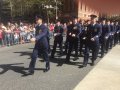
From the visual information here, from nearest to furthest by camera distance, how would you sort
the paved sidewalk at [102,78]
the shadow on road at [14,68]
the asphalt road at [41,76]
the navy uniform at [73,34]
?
1. the paved sidewalk at [102,78]
2. the asphalt road at [41,76]
3. the shadow on road at [14,68]
4. the navy uniform at [73,34]

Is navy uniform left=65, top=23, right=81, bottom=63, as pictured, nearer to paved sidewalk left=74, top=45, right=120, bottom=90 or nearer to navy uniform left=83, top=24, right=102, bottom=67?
navy uniform left=83, top=24, right=102, bottom=67

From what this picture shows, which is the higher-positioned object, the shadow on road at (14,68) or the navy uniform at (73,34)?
the navy uniform at (73,34)

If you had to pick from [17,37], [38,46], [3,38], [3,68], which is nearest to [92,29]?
[38,46]

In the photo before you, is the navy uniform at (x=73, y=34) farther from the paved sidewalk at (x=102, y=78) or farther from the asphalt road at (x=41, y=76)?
the paved sidewalk at (x=102, y=78)

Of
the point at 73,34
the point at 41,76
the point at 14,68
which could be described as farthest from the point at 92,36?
the point at 41,76

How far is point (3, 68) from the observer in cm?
951

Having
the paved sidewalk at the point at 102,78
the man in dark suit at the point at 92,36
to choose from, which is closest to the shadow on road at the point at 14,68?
the paved sidewalk at the point at 102,78

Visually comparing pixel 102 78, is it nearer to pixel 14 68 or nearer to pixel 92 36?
pixel 14 68

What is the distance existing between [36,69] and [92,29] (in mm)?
2741

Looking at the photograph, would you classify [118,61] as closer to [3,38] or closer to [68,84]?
[68,84]

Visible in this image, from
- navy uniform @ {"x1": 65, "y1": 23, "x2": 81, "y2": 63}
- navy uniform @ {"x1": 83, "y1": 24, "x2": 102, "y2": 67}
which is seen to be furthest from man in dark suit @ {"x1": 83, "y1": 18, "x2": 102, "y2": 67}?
navy uniform @ {"x1": 65, "y1": 23, "x2": 81, "y2": 63}

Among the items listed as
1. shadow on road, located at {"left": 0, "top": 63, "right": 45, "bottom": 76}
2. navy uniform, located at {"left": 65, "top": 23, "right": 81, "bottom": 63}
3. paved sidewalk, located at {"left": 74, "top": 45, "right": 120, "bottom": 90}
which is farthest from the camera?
navy uniform, located at {"left": 65, "top": 23, "right": 81, "bottom": 63}

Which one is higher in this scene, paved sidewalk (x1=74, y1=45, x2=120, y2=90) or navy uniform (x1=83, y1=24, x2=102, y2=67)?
navy uniform (x1=83, y1=24, x2=102, y2=67)

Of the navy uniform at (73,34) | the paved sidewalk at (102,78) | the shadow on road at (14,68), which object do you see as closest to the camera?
the paved sidewalk at (102,78)
